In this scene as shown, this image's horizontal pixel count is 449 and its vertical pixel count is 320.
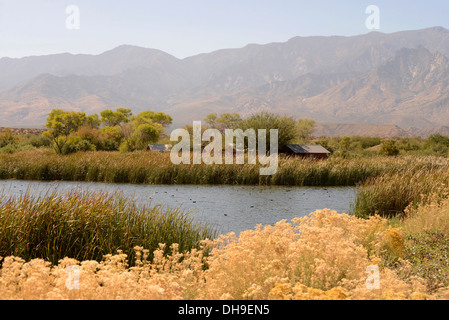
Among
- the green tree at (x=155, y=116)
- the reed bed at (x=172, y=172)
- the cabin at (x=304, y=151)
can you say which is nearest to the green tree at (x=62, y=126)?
the green tree at (x=155, y=116)

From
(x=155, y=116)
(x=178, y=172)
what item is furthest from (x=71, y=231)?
(x=155, y=116)

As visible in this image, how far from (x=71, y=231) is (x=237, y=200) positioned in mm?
13883

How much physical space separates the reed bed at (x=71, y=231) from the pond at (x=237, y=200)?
445 centimetres

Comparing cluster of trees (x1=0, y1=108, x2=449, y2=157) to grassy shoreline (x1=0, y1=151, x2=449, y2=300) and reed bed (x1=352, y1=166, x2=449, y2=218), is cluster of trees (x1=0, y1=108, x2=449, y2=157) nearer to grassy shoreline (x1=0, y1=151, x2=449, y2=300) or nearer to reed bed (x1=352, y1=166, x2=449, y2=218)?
reed bed (x1=352, y1=166, x2=449, y2=218)

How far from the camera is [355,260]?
5875 millimetres

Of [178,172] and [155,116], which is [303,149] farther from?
[155,116]

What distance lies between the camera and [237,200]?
2205cm

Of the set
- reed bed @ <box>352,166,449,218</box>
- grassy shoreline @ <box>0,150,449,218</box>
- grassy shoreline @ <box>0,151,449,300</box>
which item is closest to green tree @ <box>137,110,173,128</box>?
grassy shoreline @ <box>0,150,449,218</box>

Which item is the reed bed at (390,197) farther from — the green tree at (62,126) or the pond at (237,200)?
the green tree at (62,126)

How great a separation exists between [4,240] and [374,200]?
1285 cm

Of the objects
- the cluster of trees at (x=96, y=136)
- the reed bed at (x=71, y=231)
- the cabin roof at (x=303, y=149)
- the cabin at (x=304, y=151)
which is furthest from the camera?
the cluster of trees at (x=96, y=136)

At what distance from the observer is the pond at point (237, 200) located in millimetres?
16891

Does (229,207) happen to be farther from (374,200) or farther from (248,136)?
(248,136)

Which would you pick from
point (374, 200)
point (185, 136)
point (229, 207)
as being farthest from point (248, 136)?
point (374, 200)
